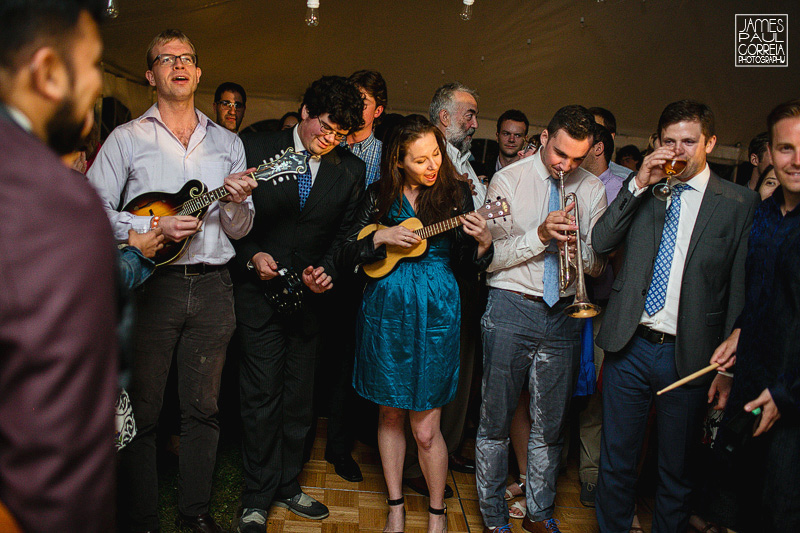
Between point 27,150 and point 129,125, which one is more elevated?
point 129,125

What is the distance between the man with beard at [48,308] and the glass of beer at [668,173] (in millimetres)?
2116

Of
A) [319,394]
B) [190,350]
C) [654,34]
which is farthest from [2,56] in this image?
[654,34]

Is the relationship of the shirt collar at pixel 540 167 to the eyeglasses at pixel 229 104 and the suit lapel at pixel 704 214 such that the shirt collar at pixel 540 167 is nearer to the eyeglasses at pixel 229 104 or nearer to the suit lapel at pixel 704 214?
the suit lapel at pixel 704 214

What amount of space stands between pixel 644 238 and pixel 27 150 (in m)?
2.29

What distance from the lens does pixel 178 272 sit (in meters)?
2.40

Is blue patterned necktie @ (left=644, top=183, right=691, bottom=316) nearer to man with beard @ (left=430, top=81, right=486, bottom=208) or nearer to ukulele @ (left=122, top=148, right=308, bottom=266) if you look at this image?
man with beard @ (left=430, top=81, right=486, bottom=208)

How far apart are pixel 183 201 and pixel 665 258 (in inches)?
77.7

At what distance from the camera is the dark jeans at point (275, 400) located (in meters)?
2.74

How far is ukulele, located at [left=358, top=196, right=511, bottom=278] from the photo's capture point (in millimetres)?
2525

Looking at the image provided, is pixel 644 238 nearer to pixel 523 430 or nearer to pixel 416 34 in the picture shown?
pixel 523 430

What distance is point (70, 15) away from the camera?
81 cm

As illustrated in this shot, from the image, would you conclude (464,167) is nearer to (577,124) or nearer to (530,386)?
(577,124)

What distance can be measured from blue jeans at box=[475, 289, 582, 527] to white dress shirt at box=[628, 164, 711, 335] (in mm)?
430

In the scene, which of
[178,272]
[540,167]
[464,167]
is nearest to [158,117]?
[178,272]
